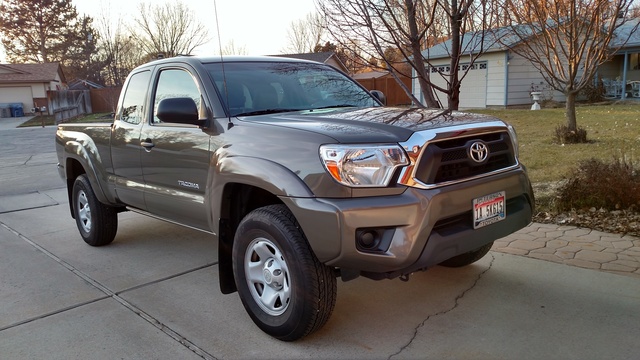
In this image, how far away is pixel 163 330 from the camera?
3.61 m

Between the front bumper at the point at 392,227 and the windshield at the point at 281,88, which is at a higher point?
the windshield at the point at 281,88

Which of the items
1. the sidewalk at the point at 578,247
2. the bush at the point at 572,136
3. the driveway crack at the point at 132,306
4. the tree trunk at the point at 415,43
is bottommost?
the driveway crack at the point at 132,306

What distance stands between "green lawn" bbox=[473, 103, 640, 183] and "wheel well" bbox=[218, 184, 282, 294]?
15.1ft

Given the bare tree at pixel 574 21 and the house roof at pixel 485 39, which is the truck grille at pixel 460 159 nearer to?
the house roof at pixel 485 39

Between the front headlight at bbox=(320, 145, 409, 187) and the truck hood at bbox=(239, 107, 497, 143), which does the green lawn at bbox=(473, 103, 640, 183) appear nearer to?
the truck hood at bbox=(239, 107, 497, 143)

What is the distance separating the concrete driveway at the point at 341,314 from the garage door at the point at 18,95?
42.8 meters

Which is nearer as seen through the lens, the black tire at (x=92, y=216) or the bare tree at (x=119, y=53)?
the black tire at (x=92, y=216)

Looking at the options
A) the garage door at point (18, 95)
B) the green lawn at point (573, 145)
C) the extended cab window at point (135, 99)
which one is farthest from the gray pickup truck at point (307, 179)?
the garage door at point (18, 95)

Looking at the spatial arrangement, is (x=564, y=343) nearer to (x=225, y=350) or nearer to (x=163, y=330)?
(x=225, y=350)

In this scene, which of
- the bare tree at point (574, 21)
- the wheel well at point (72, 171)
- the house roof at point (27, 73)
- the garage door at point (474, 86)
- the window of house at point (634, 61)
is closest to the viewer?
the wheel well at point (72, 171)

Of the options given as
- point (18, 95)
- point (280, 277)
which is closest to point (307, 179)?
point (280, 277)

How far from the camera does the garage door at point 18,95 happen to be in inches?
1630

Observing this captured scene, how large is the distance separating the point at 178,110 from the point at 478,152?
82.1 inches

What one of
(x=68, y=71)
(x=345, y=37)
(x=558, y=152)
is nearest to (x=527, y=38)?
(x=558, y=152)
